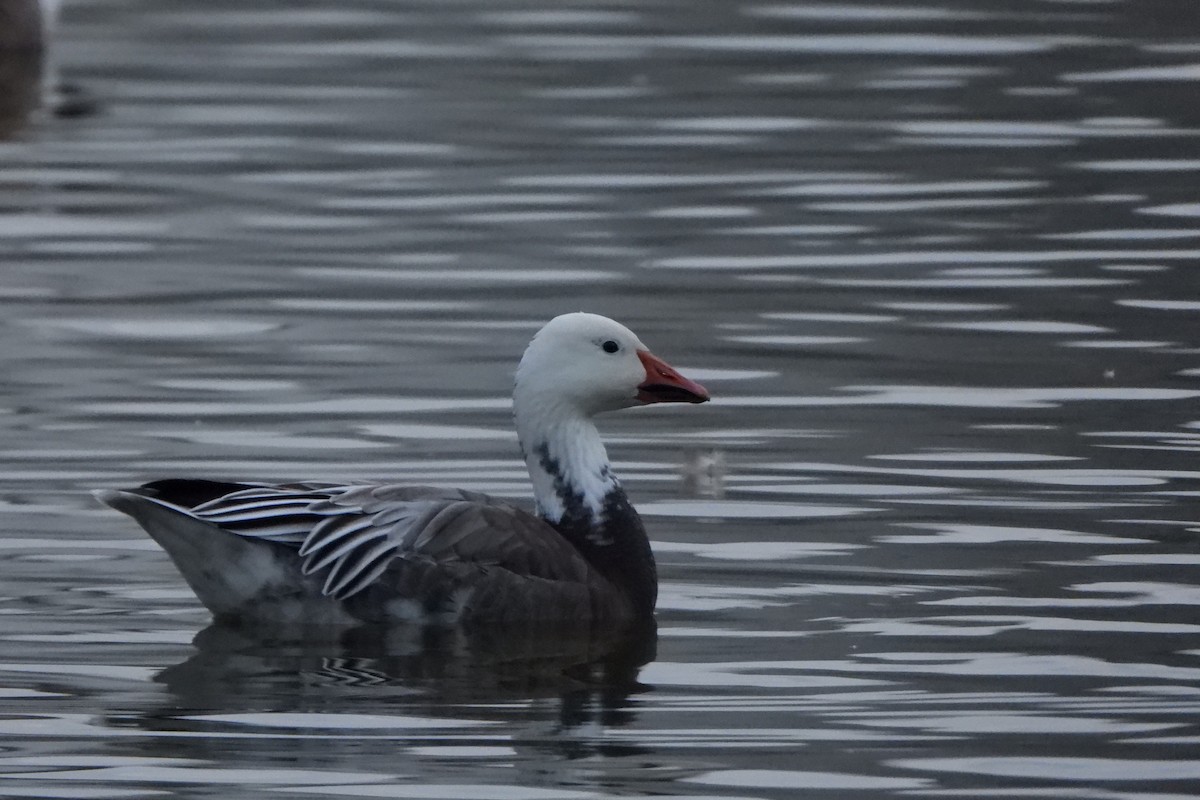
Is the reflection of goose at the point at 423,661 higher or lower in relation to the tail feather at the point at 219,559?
lower

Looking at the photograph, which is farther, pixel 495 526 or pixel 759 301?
pixel 759 301

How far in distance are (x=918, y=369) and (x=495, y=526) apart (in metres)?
3.83

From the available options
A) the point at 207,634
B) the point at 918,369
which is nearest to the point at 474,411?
the point at 918,369

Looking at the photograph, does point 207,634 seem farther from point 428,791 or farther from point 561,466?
point 428,791

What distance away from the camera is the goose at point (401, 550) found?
8664 millimetres

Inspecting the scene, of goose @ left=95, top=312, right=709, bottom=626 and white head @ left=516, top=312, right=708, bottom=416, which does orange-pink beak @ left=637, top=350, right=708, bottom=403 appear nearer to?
white head @ left=516, top=312, right=708, bottom=416

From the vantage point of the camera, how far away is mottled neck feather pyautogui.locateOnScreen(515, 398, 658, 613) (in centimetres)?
915


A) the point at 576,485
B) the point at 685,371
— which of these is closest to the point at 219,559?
the point at 576,485

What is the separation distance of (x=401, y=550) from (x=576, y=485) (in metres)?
0.76

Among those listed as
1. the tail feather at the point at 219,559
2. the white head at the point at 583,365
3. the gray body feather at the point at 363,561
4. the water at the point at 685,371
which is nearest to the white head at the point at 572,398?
the white head at the point at 583,365

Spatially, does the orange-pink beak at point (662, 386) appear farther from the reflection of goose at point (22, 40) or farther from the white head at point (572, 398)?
the reflection of goose at point (22, 40)

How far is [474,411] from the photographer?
1159 centimetres

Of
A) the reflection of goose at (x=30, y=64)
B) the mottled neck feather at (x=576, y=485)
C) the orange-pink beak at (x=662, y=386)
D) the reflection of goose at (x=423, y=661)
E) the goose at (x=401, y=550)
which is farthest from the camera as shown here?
the reflection of goose at (x=30, y=64)

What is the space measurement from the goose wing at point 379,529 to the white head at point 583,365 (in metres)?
0.48
